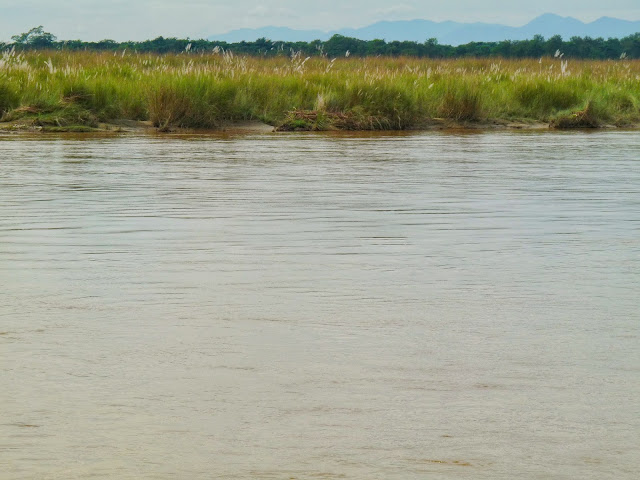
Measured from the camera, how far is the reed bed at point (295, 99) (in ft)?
54.9

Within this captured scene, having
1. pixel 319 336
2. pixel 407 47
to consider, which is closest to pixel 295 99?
pixel 319 336

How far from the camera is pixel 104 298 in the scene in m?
4.41

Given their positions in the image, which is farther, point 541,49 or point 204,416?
point 541,49

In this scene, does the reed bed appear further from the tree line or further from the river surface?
the tree line

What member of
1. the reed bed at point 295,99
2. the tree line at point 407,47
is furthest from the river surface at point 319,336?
the tree line at point 407,47

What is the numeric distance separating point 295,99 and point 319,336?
14568 mm

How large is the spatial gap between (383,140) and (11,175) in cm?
638

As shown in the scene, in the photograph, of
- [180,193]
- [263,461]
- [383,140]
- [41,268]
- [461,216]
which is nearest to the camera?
[263,461]

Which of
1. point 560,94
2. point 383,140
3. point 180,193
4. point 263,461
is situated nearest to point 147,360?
point 263,461

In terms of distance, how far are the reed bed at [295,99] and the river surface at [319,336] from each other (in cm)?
884

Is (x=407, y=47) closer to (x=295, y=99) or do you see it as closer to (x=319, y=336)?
(x=295, y=99)

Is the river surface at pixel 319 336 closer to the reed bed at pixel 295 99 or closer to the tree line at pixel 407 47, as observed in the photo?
the reed bed at pixel 295 99

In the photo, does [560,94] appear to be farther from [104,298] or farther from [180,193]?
[104,298]

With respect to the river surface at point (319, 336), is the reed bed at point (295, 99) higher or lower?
higher
